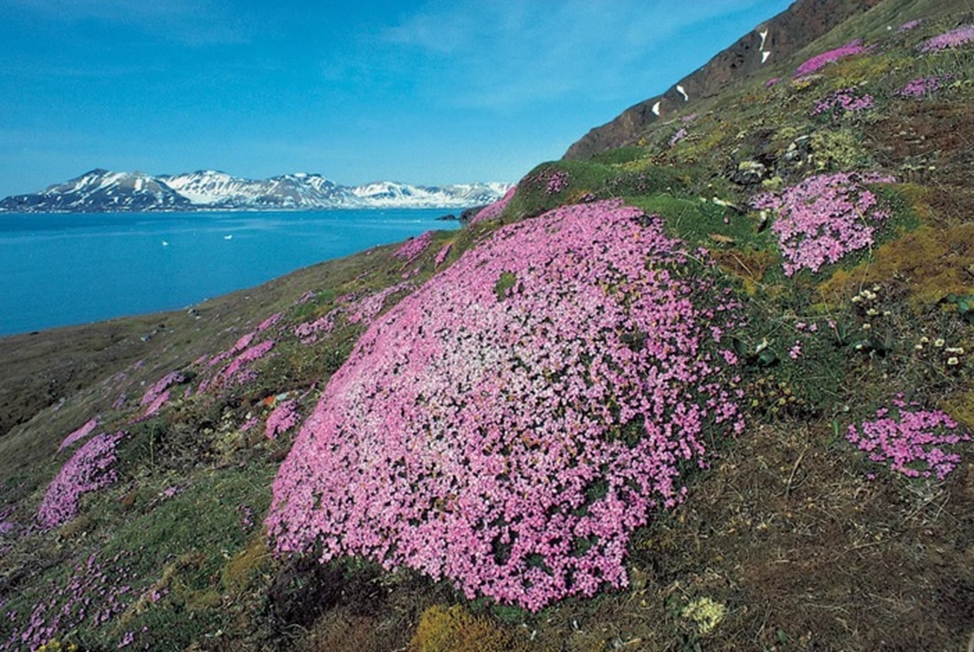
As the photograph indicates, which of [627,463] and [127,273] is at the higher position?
[627,463]

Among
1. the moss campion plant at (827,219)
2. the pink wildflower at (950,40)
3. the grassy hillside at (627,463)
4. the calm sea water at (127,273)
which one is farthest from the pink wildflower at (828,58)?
the calm sea water at (127,273)

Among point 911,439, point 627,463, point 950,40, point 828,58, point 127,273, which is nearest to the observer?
point 911,439

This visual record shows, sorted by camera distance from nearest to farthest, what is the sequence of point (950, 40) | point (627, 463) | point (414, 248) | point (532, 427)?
point (627, 463)
point (532, 427)
point (950, 40)
point (414, 248)

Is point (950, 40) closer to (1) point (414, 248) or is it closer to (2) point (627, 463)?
(2) point (627, 463)

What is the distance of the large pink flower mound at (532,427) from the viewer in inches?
274

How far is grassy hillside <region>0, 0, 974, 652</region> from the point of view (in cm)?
601

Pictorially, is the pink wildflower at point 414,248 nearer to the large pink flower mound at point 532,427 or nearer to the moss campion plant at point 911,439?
the large pink flower mound at point 532,427

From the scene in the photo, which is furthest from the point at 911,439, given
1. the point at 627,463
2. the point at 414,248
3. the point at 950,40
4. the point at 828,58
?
the point at 828,58

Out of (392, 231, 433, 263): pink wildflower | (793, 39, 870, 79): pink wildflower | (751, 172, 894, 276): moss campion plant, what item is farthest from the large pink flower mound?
Answer: (793, 39, 870, 79): pink wildflower

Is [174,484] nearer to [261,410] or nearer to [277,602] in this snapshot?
[261,410]

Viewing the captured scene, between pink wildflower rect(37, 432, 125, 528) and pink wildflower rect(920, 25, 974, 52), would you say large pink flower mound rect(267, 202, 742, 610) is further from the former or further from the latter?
pink wildflower rect(920, 25, 974, 52)

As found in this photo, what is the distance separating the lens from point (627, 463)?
289 inches

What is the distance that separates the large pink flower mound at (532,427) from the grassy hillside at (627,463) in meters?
0.04

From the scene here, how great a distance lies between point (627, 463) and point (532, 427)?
1.52m
